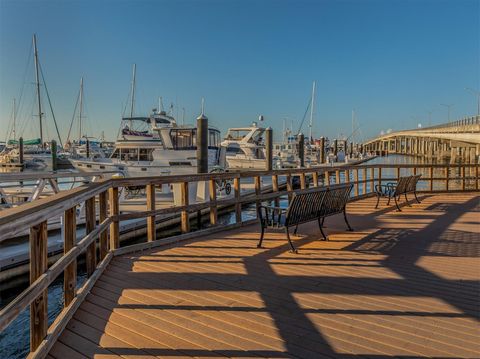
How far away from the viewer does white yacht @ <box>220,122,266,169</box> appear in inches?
1350

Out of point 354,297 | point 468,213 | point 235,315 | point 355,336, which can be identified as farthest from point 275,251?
point 468,213

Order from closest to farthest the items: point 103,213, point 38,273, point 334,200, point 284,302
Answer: point 38,273 < point 284,302 < point 103,213 < point 334,200

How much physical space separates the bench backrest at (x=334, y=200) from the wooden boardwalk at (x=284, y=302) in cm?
52

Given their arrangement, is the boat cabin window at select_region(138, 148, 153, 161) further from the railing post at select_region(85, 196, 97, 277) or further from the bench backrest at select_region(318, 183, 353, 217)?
the railing post at select_region(85, 196, 97, 277)

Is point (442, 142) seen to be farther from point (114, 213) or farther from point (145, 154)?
point (114, 213)

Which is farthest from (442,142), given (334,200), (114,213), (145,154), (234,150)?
(114,213)

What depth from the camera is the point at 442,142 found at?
3600 inches

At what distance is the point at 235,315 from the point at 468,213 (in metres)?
7.69

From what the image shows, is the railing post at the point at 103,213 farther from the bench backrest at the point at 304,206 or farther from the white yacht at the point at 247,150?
the white yacht at the point at 247,150

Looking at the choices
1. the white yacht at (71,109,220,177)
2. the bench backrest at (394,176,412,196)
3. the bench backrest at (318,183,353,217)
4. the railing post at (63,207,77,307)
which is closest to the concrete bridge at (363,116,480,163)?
the white yacht at (71,109,220,177)

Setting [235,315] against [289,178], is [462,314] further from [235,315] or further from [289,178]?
[289,178]

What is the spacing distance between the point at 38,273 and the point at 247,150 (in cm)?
3406

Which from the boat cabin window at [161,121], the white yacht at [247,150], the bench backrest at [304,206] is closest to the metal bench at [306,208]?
the bench backrest at [304,206]

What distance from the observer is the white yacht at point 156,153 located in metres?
21.4
